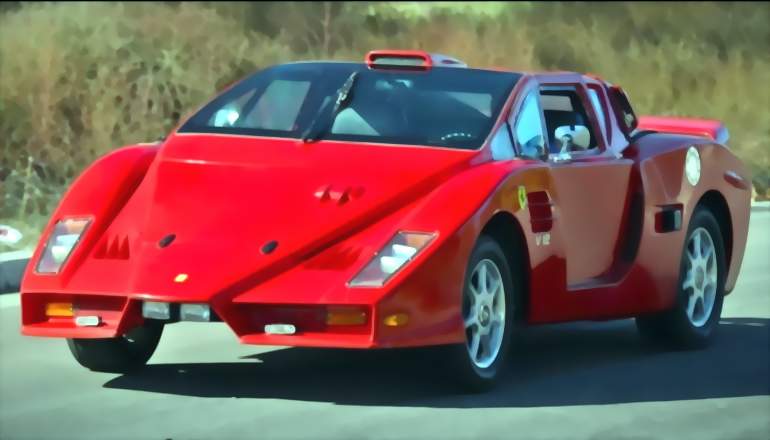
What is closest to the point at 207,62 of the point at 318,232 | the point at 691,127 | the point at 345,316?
the point at 691,127

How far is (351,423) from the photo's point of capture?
8.69 meters

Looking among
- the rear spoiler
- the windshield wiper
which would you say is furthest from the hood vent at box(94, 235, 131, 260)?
the rear spoiler

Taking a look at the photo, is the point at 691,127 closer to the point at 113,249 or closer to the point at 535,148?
the point at 535,148

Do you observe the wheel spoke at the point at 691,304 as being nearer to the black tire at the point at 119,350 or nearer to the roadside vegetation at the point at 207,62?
the black tire at the point at 119,350

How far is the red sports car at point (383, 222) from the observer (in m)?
8.87

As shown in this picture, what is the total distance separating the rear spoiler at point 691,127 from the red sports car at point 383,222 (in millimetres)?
1082

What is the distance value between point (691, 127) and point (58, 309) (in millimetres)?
4619

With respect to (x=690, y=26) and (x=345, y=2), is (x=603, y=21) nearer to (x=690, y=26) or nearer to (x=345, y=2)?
(x=690, y=26)

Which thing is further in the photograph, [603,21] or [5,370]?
[603,21]

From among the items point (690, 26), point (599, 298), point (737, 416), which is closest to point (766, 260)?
point (599, 298)

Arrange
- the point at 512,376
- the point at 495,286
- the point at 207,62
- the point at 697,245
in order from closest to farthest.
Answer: the point at 495,286, the point at 512,376, the point at 697,245, the point at 207,62

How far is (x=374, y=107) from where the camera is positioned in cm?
1010

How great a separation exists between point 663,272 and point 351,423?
2736 millimetres

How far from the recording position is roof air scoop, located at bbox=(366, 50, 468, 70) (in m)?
10.4
